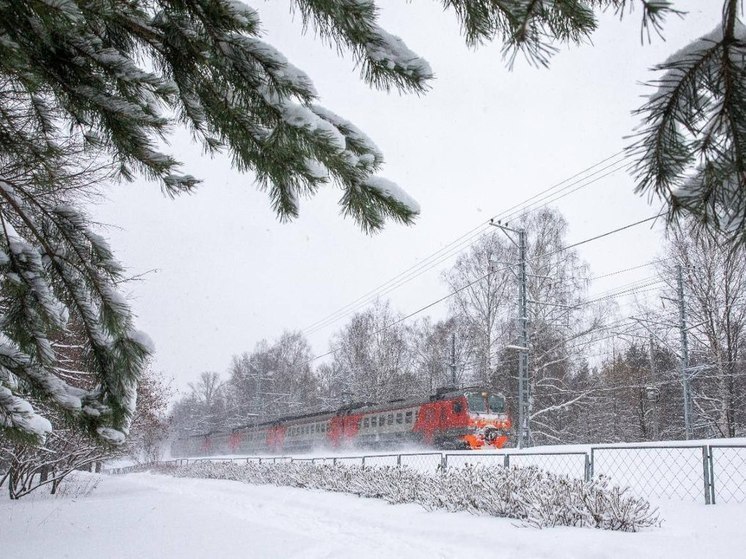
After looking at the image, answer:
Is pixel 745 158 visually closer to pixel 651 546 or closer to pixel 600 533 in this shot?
pixel 651 546

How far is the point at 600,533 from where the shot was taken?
4.74 meters

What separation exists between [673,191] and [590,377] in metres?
29.2

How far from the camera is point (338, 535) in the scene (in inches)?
233

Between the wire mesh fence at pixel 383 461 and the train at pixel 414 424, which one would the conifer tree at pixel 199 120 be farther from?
the train at pixel 414 424

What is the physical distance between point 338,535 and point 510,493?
2.12 m

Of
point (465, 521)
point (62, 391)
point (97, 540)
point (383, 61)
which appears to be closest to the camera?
point (383, 61)

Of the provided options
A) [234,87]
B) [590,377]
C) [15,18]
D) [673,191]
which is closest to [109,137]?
[15,18]

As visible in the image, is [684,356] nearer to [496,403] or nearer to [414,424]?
[496,403]

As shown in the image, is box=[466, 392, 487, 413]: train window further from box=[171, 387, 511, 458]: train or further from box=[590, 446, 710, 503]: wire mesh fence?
box=[590, 446, 710, 503]: wire mesh fence

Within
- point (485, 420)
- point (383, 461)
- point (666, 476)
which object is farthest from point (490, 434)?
point (666, 476)

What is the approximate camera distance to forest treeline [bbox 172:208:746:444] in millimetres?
17641

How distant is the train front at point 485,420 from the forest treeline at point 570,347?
1.89 meters

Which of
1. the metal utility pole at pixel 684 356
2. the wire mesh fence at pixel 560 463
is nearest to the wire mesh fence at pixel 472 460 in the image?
the wire mesh fence at pixel 560 463

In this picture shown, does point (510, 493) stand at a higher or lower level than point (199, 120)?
lower
